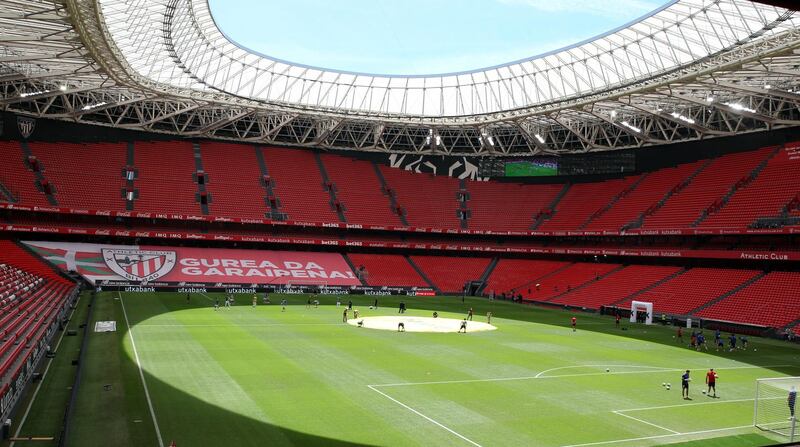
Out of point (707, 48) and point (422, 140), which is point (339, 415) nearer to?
point (707, 48)

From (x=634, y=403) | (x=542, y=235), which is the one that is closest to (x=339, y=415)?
(x=634, y=403)

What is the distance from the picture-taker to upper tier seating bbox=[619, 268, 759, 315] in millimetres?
58062

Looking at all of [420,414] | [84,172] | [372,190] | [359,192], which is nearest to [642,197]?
[372,190]

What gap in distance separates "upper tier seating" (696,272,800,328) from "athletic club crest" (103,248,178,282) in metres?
52.9

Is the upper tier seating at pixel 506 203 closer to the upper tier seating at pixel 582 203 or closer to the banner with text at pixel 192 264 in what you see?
the upper tier seating at pixel 582 203

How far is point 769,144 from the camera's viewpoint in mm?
68750

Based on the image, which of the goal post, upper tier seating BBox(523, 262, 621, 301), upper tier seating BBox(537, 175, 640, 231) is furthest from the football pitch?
upper tier seating BBox(537, 175, 640, 231)

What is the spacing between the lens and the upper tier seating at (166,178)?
7425 centimetres

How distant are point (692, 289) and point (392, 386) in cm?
4315

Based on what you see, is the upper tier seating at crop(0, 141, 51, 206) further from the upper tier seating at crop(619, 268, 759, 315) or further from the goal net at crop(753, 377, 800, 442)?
the goal net at crop(753, 377, 800, 442)

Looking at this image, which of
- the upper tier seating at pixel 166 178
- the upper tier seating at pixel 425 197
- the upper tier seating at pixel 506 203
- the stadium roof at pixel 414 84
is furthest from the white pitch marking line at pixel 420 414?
the upper tier seating at pixel 506 203

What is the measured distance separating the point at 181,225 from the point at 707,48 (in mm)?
57198

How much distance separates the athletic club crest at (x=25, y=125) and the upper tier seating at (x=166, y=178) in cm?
1130

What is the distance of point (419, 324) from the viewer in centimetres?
4909
